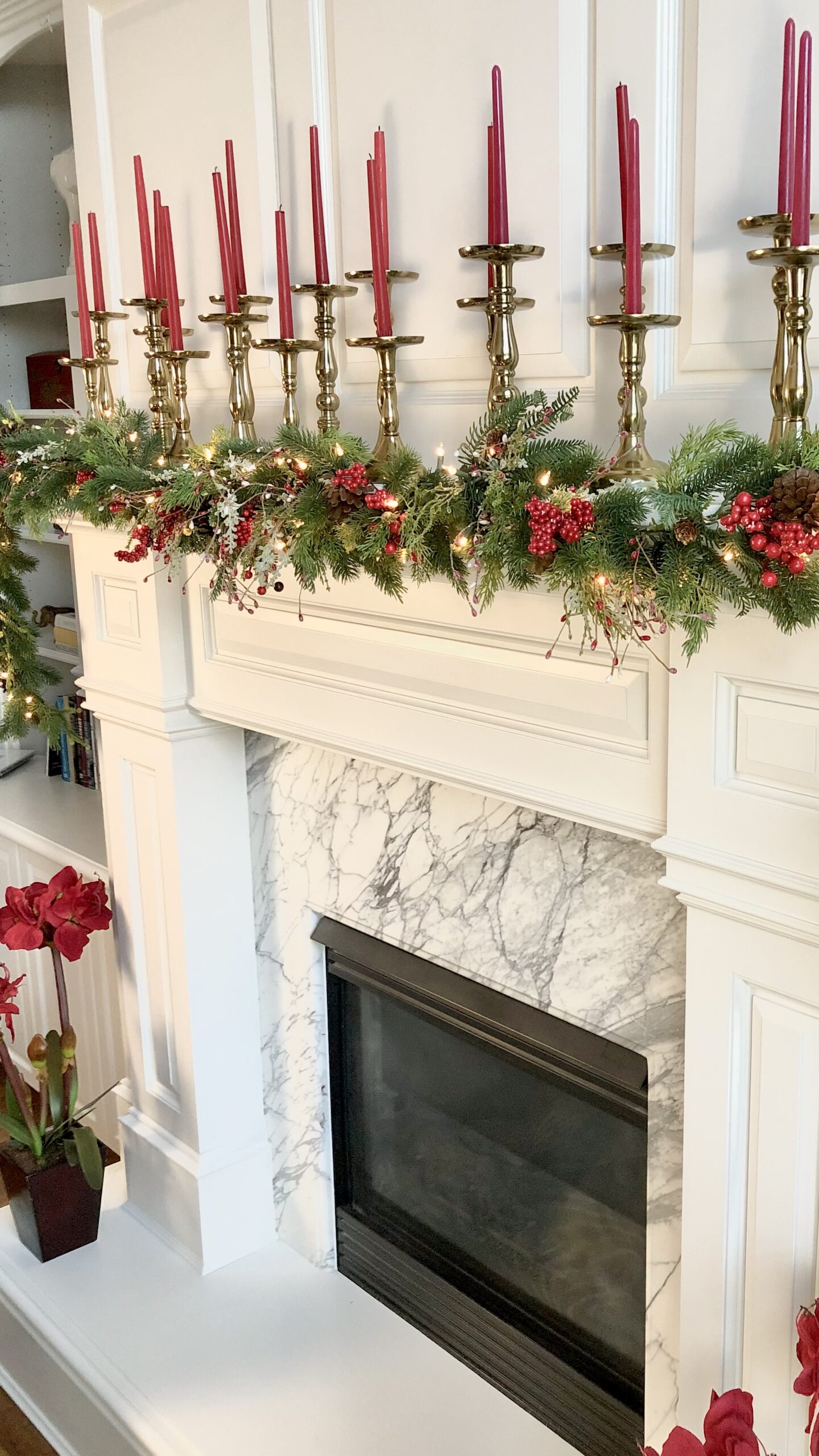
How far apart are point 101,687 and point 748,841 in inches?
53.7

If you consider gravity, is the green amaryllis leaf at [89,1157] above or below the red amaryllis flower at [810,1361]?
below

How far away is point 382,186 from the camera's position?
4.00 feet

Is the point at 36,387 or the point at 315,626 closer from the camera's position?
the point at 315,626

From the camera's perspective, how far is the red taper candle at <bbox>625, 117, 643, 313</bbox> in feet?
3.34

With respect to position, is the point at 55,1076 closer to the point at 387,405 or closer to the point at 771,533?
the point at 387,405

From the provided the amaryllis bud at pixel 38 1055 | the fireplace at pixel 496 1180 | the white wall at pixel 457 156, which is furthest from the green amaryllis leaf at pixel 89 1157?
the white wall at pixel 457 156

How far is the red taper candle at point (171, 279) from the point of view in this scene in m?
1.53

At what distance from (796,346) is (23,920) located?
172 centimetres

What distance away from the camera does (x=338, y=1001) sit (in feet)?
6.91

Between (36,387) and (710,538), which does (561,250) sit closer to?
(710,538)

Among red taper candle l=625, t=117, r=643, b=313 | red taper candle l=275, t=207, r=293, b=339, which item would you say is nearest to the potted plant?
red taper candle l=275, t=207, r=293, b=339

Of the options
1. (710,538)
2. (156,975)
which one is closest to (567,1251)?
(156,975)

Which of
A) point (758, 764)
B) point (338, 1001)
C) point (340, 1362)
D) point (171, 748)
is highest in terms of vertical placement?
point (758, 764)

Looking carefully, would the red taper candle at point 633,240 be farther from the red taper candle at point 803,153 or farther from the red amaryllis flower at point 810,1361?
the red amaryllis flower at point 810,1361
